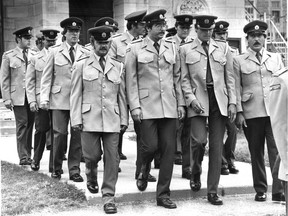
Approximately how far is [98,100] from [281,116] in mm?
3230

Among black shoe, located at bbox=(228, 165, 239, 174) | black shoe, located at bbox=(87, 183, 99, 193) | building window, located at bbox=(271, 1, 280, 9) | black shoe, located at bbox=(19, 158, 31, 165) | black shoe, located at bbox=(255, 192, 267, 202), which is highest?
building window, located at bbox=(271, 1, 280, 9)

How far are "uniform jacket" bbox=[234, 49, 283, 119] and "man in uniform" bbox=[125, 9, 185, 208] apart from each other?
2.86 feet

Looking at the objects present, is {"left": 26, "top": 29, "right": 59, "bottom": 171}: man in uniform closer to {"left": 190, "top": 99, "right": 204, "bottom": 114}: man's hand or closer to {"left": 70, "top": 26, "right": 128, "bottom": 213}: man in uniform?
{"left": 70, "top": 26, "right": 128, "bottom": 213}: man in uniform

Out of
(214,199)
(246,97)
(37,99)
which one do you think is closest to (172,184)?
(214,199)

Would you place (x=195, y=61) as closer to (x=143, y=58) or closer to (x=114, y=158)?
(x=143, y=58)

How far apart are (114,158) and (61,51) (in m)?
2.33

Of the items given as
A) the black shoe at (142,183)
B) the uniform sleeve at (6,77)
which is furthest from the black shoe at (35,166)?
the black shoe at (142,183)

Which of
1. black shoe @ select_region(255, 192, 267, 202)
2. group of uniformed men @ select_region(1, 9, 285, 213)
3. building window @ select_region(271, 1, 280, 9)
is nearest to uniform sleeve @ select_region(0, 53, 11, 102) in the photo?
group of uniformed men @ select_region(1, 9, 285, 213)

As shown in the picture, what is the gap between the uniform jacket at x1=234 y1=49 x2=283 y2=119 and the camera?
763cm

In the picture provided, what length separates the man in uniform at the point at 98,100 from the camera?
718 centimetres

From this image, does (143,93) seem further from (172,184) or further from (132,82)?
(172,184)

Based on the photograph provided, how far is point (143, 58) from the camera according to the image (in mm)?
7340

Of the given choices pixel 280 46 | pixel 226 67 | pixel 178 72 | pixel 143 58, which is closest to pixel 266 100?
pixel 226 67

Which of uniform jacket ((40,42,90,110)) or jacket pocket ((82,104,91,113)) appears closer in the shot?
jacket pocket ((82,104,91,113))
